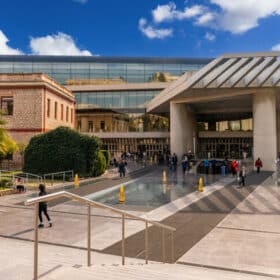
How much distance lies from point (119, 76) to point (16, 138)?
33367mm

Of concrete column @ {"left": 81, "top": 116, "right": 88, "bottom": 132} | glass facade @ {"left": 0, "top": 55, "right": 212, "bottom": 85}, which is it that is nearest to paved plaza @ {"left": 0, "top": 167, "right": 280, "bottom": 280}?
concrete column @ {"left": 81, "top": 116, "right": 88, "bottom": 132}

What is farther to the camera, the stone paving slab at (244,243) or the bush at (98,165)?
the bush at (98,165)

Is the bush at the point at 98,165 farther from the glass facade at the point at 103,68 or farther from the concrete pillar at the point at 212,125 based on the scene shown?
the glass facade at the point at 103,68

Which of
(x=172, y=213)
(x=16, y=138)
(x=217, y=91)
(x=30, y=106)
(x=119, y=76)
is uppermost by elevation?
(x=119, y=76)

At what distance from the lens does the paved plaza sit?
5.10 m

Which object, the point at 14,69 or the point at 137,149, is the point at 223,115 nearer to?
the point at 137,149

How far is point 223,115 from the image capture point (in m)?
52.9

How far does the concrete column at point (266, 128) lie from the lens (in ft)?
95.4

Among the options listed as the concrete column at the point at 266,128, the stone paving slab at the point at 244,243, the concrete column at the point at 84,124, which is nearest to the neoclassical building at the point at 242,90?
the concrete column at the point at 266,128

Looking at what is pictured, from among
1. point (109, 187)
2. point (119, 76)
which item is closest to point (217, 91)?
point (109, 187)

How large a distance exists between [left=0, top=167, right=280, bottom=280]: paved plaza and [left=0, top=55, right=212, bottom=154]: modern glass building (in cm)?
3534

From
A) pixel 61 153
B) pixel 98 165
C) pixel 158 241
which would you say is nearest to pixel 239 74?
pixel 98 165

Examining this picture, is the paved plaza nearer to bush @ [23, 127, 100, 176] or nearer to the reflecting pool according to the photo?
the reflecting pool

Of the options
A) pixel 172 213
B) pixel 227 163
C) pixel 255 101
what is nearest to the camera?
pixel 172 213
